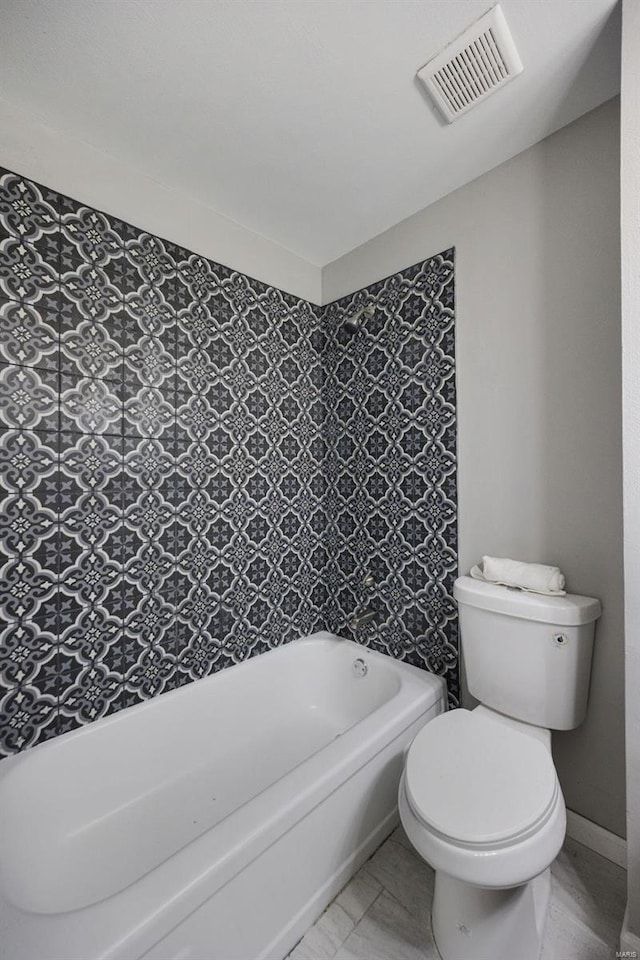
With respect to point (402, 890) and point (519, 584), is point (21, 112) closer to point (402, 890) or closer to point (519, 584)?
point (519, 584)

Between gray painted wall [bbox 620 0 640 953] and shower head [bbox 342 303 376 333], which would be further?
shower head [bbox 342 303 376 333]

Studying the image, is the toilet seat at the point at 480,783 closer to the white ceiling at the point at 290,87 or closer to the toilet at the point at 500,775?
the toilet at the point at 500,775

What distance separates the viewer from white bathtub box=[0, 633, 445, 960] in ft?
2.90

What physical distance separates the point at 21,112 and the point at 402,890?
2770 millimetres

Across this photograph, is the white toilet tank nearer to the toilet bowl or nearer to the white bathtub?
the toilet bowl

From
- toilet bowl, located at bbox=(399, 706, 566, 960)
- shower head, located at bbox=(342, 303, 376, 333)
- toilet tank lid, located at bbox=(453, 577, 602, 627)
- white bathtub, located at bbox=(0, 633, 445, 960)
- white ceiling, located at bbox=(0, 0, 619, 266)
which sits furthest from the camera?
shower head, located at bbox=(342, 303, 376, 333)

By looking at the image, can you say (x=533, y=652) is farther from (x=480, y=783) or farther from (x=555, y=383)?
(x=555, y=383)

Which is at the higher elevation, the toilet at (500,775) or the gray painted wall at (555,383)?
the gray painted wall at (555,383)

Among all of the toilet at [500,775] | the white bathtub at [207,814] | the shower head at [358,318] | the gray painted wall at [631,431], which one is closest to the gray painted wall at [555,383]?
the toilet at [500,775]

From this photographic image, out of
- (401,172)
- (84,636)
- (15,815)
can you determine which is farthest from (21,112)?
(15,815)

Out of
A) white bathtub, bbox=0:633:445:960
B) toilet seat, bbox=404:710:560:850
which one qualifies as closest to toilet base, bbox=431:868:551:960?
toilet seat, bbox=404:710:560:850

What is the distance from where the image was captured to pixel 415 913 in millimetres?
1277

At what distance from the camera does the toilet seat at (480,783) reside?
101 centimetres

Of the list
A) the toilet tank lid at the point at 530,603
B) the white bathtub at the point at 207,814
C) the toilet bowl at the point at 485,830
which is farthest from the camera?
the toilet tank lid at the point at 530,603
